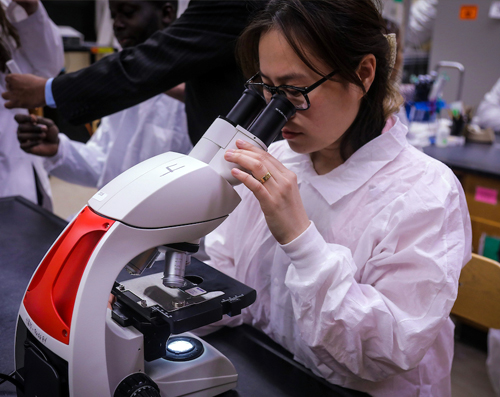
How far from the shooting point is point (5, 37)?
69.3 inches

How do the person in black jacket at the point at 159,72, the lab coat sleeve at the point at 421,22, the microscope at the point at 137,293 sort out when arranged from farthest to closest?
the lab coat sleeve at the point at 421,22 < the person in black jacket at the point at 159,72 < the microscope at the point at 137,293

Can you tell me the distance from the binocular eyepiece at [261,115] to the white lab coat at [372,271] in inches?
6.9

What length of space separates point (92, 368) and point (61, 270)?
0.14 metres

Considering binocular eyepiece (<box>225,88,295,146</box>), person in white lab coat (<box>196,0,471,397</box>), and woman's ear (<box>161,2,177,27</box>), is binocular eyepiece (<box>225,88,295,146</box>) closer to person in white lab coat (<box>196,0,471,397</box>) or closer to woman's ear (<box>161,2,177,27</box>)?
person in white lab coat (<box>196,0,471,397</box>)

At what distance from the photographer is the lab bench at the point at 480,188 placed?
2.36 metres

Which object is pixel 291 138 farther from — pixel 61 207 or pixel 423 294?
pixel 61 207

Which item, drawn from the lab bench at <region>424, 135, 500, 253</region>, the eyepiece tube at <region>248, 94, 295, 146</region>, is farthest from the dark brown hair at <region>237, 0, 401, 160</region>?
the lab bench at <region>424, 135, 500, 253</region>

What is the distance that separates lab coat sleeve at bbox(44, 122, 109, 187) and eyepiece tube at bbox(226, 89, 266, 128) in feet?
3.84

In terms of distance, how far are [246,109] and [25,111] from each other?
1369 millimetres

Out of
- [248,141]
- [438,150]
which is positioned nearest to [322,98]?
[248,141]

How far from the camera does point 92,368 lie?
0.62 metres

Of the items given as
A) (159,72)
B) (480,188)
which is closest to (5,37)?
(159,72)

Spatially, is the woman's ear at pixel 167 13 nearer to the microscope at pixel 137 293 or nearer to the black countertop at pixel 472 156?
the microscope at pixel 137 293

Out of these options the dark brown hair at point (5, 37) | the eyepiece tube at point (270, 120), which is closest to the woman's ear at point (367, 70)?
the eyepiece tube at point (270, 120)
